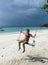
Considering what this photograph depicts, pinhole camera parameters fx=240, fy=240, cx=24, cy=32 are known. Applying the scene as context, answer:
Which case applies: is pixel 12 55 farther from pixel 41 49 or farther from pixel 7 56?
pixel 41 49

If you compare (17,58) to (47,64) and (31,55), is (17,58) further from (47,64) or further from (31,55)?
(47,64)

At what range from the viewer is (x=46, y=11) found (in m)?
18.7

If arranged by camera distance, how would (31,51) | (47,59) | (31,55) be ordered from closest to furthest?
1. (47,59)
2. (31,55)
3. (31,51)

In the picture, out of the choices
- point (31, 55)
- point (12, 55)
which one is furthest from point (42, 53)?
point (12, 55)

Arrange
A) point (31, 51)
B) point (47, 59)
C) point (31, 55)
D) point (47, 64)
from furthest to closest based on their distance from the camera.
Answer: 1. point (31, 51)
2. point (31, 55)
3. point (47, 59)
4. point (47, 64)

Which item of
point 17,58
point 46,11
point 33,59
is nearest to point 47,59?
point 33,59

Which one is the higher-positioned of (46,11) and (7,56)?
(46,11)

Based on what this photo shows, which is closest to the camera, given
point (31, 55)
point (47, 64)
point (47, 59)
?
point (47, 64)

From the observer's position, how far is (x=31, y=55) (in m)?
18.6

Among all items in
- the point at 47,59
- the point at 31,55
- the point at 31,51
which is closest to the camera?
the point at 47,59

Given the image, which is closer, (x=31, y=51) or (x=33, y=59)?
(x=33, y=59)

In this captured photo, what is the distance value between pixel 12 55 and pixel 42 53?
2402 mm

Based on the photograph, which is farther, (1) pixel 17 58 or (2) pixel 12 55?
(2) pixel 12 55

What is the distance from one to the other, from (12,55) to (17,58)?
1.28m
